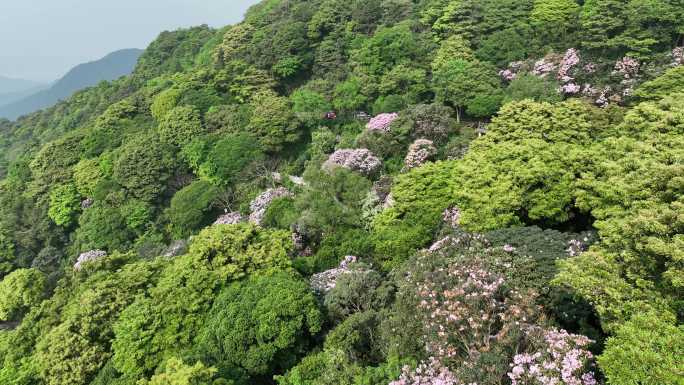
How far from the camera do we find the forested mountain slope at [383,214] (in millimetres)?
12117

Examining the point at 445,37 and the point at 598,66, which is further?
the point at 445,37

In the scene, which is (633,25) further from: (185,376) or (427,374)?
(185,376)

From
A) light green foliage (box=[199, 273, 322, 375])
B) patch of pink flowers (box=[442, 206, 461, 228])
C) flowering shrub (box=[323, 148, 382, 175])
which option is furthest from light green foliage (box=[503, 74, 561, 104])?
light green foliage (box=[199, 273, 322, 375])

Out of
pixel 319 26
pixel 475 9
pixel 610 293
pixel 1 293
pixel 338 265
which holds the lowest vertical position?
pixel 338 265

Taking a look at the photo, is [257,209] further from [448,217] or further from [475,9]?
[475,9]

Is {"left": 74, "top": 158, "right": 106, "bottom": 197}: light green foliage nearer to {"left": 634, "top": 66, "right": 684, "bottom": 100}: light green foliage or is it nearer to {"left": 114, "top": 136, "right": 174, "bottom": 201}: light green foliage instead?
{"left": 114, "top": 136, "right": 174, "bottom": 201}: light green foliage

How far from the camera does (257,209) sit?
34.0 metres

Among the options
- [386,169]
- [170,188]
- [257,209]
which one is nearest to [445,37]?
[386,169]

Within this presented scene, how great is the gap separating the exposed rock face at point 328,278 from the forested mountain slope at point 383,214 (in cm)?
20

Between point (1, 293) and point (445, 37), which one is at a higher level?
Result: point (445, 37)

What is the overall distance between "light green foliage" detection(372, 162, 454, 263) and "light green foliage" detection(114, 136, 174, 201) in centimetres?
2923

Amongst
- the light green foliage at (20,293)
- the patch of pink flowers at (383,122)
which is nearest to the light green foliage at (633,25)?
the patch of pink flowers at (383,122)

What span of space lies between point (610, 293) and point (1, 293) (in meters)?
39.4

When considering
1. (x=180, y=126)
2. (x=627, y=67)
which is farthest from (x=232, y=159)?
(x=627, y=67)
